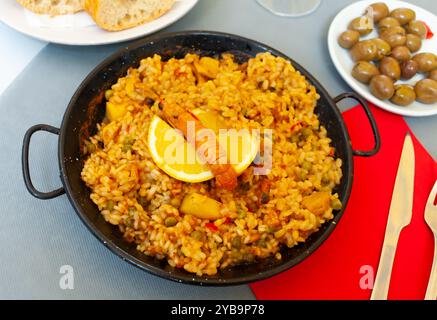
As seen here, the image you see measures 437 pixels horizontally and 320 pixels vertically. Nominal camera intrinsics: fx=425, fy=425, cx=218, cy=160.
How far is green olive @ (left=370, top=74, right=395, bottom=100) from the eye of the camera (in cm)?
177

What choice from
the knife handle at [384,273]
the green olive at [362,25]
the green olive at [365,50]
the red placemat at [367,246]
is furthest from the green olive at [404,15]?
the knife handle at [384,273]

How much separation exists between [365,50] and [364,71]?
0.35 ft

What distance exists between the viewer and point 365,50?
1854 mm

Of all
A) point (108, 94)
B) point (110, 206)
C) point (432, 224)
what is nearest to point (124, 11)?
point (108, 94)

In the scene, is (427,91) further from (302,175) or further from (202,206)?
(202,206)

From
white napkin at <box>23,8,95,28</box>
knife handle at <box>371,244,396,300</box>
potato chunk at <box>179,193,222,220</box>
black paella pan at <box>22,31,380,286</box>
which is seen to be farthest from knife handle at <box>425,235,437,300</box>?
white napkin at <box>23,8,95,28</box>

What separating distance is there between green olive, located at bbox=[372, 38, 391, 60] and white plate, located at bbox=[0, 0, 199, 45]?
2.89 feet

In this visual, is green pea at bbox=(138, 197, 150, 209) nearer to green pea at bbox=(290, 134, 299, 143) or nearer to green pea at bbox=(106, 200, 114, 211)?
green pea at bbox=(106, 200, 114, 211)

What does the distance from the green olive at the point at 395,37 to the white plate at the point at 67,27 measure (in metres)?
0.94

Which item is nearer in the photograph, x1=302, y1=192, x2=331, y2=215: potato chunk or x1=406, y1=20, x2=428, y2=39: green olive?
Answer: x1=302, y1=192, x2=331, y2=215: potato chunk

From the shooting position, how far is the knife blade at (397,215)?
1450 mm

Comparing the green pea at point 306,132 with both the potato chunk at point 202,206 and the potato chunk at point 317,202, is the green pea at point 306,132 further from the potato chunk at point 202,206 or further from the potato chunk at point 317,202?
the potato chunk at point 202,206
